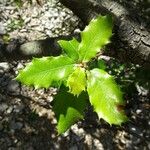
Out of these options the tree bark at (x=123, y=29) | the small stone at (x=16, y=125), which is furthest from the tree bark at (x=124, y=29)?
the small stone at (x=16, y=125)

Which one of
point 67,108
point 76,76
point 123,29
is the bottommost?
point 67,108

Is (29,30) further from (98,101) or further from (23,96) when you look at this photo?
(98,101)

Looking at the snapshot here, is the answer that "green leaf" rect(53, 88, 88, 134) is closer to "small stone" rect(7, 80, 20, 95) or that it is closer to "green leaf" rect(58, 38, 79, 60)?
"green leaf" rect(58, 38, 79, 60)

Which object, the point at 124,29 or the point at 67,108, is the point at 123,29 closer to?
the point at 124,29

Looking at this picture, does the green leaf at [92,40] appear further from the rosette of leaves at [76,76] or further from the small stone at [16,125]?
the small stone at [16,125]

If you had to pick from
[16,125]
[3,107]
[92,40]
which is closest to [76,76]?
[92,40]

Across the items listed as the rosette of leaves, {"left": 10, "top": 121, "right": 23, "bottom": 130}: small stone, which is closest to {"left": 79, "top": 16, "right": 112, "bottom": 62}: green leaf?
the rosette of leaves

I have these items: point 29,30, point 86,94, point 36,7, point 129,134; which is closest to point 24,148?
point 129,134

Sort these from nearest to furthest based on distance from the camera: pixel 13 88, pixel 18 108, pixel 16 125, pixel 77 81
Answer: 1. pixel 77 81
2. pixel 16 125
3. pixel 18 108
4. pixel 13 88
